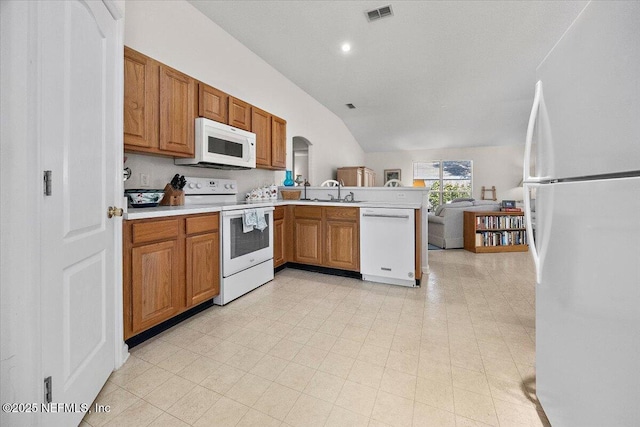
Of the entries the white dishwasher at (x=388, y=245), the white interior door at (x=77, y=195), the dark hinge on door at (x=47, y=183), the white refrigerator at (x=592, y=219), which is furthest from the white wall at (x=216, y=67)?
the white refrigerator at (x=592, y=219)

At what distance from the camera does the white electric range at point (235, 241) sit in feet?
8.30

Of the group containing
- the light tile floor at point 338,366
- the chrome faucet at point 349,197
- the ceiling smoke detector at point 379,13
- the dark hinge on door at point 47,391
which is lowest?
the light tile floor at point 338,366

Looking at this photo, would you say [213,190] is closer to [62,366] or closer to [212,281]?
[212,281]

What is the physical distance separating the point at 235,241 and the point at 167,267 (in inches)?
28.3

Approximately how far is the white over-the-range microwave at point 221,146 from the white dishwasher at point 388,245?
4.88ft

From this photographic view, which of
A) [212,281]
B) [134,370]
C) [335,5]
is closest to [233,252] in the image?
[212,281]

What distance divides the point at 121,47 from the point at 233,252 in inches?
67.5

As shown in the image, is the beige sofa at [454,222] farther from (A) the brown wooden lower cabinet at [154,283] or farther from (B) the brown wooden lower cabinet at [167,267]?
(A) the brown wooden lower cabinet at [154,283]

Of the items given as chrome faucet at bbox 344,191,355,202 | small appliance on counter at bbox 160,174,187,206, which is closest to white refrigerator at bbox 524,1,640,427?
small appliance on counter at bbox 160,174,187,206

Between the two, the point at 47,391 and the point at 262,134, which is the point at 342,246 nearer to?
the point at 262,134

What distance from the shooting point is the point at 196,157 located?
8.55 feet

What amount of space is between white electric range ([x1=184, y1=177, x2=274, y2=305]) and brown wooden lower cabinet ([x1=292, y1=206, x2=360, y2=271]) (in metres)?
0.53

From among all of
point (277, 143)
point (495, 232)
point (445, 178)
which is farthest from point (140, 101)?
point (445, 178)

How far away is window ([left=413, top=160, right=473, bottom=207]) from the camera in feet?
28.8
